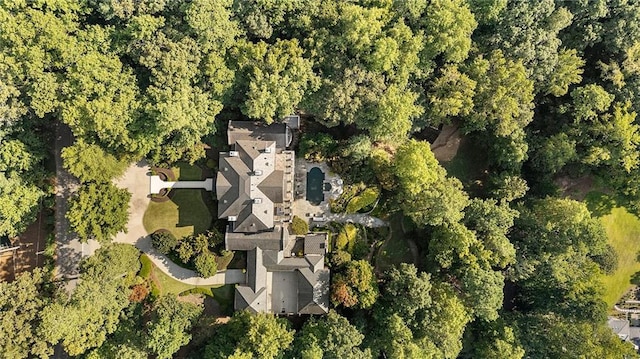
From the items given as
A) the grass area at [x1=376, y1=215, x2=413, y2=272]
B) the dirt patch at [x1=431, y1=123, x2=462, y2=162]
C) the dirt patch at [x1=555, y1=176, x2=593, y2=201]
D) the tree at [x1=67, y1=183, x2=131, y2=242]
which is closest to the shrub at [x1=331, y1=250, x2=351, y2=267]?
the grass area at [x1=376, y1=215, x2=413, y2=272]

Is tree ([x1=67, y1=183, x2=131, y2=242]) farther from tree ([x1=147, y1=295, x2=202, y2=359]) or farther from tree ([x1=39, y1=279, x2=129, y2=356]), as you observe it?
tree ([x1=147, y1=295, x2=202, y2=359])

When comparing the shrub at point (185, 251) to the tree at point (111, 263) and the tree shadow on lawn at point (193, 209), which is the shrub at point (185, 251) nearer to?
the tree shadow on lawn at point (193, 209)

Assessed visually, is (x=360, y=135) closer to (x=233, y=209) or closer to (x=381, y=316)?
(x=233, y=209)

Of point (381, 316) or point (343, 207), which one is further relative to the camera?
point (343, 207)

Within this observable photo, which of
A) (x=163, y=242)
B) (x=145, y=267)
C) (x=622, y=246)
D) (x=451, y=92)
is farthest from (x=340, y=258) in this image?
(x=622, y=246)

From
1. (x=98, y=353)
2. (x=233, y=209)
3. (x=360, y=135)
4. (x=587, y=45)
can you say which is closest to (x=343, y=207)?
(x=360, y=135)
